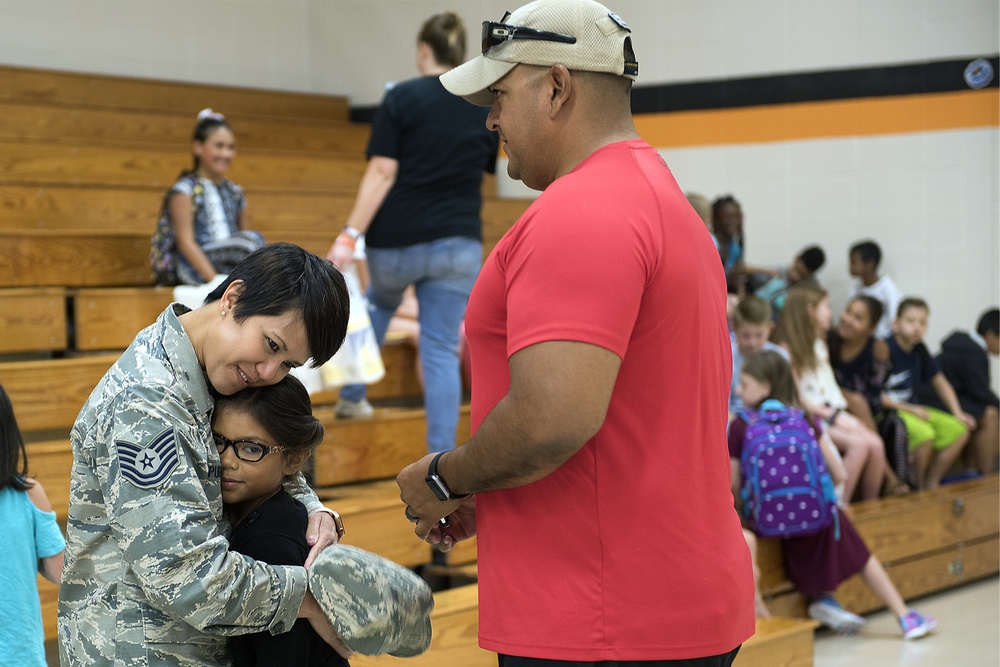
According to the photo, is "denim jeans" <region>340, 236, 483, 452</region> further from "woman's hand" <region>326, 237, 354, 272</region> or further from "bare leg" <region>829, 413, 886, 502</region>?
"bare leg" <region>829, 413, 886, 502</region>

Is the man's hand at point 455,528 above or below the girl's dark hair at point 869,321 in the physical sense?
above

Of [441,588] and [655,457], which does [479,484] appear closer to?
[655,457]

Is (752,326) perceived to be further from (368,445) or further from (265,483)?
(265,483)

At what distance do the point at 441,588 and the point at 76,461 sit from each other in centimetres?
265

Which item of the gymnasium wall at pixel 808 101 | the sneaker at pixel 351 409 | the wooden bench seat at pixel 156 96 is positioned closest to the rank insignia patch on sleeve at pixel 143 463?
the sneaker at pixel 351 409

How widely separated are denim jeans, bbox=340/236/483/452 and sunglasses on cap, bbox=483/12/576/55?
7.59ft

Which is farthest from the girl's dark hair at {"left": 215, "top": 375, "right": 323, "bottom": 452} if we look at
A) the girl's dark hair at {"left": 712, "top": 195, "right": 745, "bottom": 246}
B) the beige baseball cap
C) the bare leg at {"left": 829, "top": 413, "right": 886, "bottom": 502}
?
the girl's dark hair at {"left": 712, "top": 195, "right": 745, "bottom": 246}

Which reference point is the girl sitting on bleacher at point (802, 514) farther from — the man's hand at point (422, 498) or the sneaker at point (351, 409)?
the man's hand at point (422, 498)

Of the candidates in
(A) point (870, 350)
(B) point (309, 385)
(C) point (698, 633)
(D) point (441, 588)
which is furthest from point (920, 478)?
(C) point (698, 633)

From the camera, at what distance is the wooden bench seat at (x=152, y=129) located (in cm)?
594

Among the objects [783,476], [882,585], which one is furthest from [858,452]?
[783,476]

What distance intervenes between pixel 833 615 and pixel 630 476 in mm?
3341

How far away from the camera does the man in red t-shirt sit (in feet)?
4.50

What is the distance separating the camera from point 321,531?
5.55 feet
